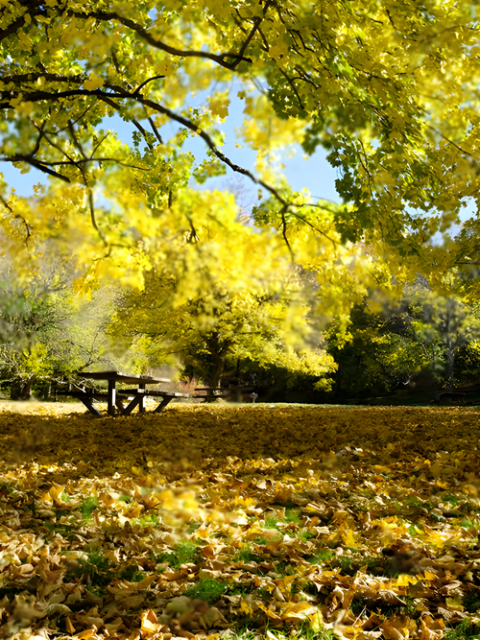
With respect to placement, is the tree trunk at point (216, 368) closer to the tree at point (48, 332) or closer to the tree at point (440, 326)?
the tree at point (48, 332)

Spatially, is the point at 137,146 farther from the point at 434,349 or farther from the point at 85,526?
the point at 434,349

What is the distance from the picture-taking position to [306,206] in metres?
4.47

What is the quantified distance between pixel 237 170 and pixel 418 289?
757 inches

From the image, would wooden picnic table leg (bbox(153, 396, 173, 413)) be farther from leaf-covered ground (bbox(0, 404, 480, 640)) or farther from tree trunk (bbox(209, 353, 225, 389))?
tree trunk (bbox(209, 353, 225, 389))

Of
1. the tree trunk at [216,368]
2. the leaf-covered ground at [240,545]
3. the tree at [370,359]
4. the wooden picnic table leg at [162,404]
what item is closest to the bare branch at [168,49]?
the leaf-covered ground at [240,545]

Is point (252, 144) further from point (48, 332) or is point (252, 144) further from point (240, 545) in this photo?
point (48, 332)

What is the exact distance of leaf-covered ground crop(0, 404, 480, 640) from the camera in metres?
1.98

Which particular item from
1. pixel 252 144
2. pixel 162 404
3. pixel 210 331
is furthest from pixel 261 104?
pixel 210 331

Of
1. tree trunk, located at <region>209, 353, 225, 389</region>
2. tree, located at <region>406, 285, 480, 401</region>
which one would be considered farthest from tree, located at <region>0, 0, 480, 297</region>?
tree, located at <region>406, 285, 480, 401</region>

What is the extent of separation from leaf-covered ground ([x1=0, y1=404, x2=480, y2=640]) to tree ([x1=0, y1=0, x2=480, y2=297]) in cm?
180

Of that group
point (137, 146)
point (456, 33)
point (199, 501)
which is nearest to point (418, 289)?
point (137, 146)

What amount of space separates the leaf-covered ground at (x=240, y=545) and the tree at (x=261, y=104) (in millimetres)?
1801

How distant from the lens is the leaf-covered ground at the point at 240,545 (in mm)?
1977

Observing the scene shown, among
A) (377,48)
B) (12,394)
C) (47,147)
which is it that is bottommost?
(12,394)
